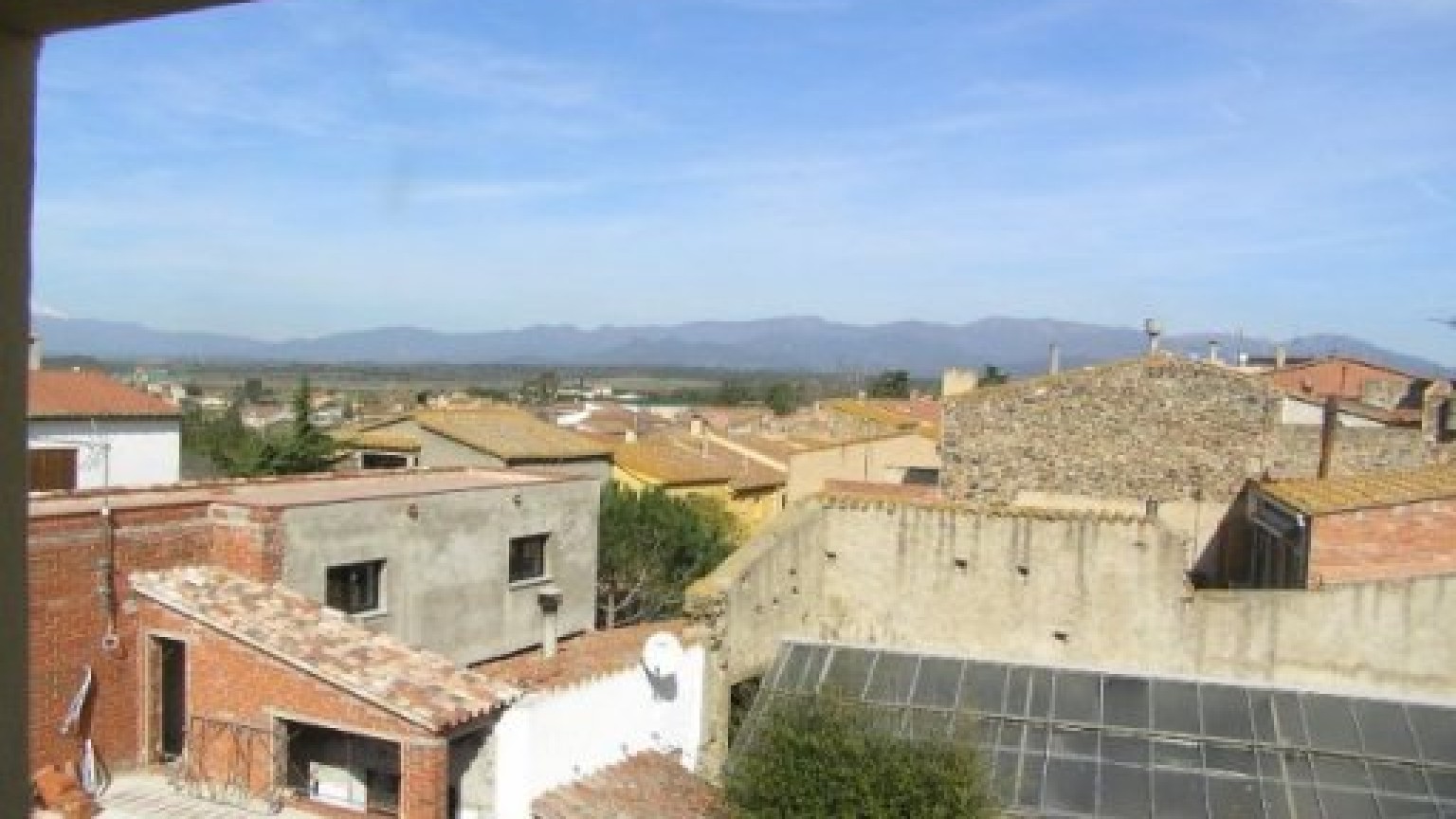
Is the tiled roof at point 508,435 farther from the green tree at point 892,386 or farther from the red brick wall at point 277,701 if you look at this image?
the green tree at point 892,386

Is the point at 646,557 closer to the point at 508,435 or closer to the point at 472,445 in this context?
the point at 472,445

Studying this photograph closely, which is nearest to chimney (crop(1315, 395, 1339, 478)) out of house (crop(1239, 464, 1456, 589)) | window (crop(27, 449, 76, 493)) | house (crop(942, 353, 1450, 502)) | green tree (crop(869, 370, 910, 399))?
house (crop(942, 353, 1450, 502))

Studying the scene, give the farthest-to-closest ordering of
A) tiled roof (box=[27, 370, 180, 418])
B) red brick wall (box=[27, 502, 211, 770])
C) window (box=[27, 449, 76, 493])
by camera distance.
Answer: tiled roof (box=[27, 370, 180, 418]), window (box=[27, 449, 76, 493]), red brick wall (box=[27, 502, 211, 770])

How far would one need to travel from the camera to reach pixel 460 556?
17.9 metres

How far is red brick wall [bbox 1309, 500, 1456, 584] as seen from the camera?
1620 cm

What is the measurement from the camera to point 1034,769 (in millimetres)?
14758

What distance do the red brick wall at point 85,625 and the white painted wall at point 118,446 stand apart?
620 inches

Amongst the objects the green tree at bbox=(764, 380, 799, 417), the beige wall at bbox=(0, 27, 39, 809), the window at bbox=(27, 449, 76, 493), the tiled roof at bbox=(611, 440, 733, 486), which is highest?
the beige wall at bbox=(0, 27, 39, 809)

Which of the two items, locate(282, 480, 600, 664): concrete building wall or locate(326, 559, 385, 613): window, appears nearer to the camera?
locate(282, 480, 600, 664): concrete building wall

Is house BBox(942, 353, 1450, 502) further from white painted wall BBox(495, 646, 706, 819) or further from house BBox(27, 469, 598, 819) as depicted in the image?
house BBox(27, 469, 598, 819)

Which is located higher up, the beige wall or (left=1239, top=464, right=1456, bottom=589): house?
the beige wall

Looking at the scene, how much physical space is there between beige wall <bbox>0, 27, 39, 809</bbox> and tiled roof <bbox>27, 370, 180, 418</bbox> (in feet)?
103

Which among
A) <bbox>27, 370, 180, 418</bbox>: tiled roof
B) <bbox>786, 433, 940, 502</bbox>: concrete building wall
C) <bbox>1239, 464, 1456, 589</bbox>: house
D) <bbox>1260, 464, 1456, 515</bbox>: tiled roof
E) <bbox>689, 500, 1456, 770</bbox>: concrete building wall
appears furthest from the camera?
<bbox>786, 433, 940, 502</bbox>: concrete building wall

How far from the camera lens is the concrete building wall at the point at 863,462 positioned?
120ft
